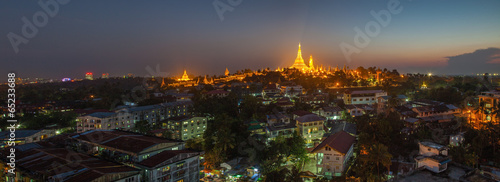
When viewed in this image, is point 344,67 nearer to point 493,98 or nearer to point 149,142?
point 493,98

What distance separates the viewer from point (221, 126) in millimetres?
14562

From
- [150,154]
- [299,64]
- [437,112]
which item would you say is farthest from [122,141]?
[299,64]

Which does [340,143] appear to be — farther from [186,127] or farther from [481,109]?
[481,109]

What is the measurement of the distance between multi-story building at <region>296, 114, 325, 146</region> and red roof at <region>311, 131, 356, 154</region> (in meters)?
1.70

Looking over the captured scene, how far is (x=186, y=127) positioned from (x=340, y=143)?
8.88 meters

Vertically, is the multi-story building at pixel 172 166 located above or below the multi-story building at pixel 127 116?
below

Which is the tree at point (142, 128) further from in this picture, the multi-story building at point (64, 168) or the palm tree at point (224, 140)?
the multi-story building at point (64, 168)

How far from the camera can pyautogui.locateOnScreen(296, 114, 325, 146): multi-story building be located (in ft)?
50.9

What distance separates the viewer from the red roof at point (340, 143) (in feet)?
39.2

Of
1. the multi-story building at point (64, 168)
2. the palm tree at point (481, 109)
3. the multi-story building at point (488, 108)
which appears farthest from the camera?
the palm tree at point (481, 109)

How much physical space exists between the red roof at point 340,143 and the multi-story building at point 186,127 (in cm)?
766

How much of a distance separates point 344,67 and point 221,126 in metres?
33.8

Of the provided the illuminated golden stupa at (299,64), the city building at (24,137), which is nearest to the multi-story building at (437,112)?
the city building at (24,137)

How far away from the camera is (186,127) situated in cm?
1662
